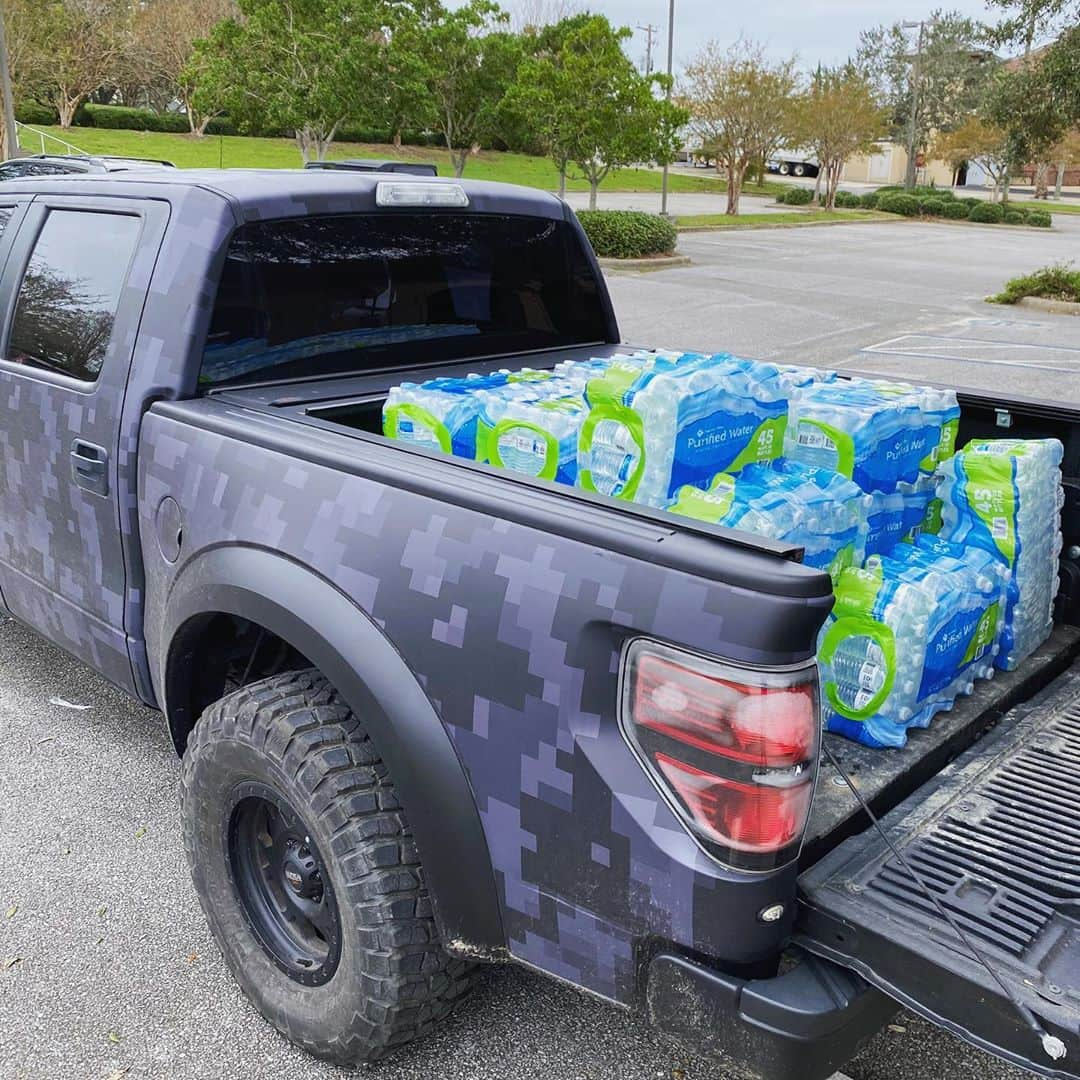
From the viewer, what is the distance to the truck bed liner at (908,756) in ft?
6.79

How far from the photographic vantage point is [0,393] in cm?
348

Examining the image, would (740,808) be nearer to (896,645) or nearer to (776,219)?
(896,645)

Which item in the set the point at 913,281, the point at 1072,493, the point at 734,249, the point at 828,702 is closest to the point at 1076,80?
the point at 913,281

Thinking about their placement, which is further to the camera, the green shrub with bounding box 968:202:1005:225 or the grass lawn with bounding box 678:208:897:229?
the green shrub with bounding box 968:202:1005:225

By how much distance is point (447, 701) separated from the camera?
2.05 m

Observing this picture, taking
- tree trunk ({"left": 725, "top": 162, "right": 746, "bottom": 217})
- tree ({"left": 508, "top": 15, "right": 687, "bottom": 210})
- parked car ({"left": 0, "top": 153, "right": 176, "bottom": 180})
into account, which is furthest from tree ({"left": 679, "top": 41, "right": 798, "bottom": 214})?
parked car ({"left": 0, "top": 153, "right": 176, "bottom": 180})

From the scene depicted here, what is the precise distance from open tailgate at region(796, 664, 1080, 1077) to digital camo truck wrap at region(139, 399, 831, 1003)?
16 cm

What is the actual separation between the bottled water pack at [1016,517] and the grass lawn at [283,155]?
3040cm

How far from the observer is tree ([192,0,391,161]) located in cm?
2292

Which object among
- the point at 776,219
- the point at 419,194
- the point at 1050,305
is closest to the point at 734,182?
the point at 776,219

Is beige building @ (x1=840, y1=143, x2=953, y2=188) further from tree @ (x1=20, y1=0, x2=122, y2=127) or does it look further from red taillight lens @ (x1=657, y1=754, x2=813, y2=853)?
red taillight lens @ (x1=657, y1=754, x2=813, y2=853)

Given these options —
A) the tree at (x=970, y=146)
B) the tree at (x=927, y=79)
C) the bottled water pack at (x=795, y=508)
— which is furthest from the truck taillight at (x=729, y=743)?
the tree at (x=927, y=79)

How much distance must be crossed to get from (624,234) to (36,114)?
95.2 feet

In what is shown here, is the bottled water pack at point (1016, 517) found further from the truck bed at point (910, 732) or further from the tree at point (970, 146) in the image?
the tree at point (970, 146)
